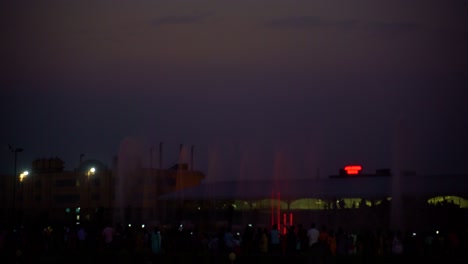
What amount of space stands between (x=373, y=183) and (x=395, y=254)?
34.4 metres

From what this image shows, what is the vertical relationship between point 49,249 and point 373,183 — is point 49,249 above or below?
below

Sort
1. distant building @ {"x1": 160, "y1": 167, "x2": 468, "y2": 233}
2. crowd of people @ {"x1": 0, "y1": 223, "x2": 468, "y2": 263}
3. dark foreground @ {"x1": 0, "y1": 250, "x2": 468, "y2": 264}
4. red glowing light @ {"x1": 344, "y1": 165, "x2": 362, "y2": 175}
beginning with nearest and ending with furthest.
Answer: dark foreground @ {"x1": 0, "y1": 250, "x2": 468, "y2": 264}
crowd of people @ {"x1": 0, "y1": 223, "x2": 468, "y2": 263}
distant building @ {"x1": 160, "y1": 167, "x2": 468, "y2": 233}
red glowing light @ {"x1": 344, "y1": 165, "x2": 362, "y2": 175}

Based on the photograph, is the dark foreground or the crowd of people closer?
the dark foreground

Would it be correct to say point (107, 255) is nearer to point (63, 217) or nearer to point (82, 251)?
point (82, 251)

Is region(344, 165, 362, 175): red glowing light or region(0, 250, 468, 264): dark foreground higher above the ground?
region(344, 165, 362, 175): red glowing light

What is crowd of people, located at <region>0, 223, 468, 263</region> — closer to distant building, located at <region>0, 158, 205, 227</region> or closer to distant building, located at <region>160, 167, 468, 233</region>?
distant building, located at <region>160, 167, 468, 233</region>

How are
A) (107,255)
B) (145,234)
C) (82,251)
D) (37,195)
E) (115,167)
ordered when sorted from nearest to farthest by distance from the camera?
1. (107,255)
2. (82,251)
3. (145,234)
4. (115,167)
5. (37,195)

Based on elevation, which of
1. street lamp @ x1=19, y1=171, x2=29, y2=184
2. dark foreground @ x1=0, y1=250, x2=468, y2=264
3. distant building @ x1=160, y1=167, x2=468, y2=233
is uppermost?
street lamp @ x1=19, y1=171, x2=29, y2=184

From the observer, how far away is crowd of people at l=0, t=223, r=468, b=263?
36.7 m

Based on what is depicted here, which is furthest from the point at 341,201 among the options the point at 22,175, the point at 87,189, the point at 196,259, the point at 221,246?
the point at 22,175

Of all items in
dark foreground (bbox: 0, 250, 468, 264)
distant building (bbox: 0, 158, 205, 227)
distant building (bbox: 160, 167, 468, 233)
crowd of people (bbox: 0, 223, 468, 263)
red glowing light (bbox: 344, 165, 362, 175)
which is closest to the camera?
dark foreground (bbox: 0, 250, 468, 264)

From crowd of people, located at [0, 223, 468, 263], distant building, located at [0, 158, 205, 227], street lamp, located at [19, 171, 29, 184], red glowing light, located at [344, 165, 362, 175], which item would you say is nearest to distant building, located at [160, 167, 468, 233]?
red glowing light, located at [344, 165, 362, 175]

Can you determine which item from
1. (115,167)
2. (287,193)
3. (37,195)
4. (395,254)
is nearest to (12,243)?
(395,254)

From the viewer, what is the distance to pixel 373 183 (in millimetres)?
73500
